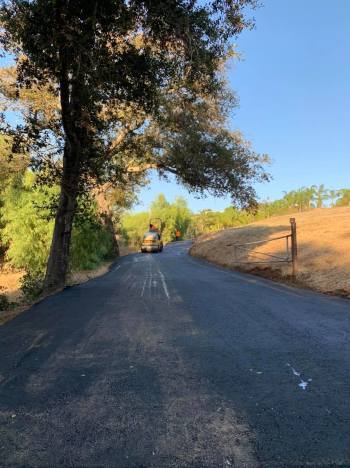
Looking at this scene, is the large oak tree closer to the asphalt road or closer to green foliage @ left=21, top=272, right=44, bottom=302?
green foliage @ left=21, top=272, right=44, bottom=302

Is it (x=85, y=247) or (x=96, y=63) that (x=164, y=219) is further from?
(x=96, y=63)

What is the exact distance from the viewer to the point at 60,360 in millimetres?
5895

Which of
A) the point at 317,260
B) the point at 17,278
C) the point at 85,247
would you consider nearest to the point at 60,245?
the point at 317,260

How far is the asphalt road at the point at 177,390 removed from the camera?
11.0ft

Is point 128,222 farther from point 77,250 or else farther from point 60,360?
point 60,360

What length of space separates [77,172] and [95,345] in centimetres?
837

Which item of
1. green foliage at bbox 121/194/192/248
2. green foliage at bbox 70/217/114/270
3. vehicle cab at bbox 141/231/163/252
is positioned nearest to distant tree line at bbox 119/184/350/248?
green foliage at bbox 121/194/192/248

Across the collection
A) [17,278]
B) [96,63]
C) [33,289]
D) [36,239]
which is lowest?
[17,278]

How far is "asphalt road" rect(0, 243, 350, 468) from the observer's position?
3355 mm

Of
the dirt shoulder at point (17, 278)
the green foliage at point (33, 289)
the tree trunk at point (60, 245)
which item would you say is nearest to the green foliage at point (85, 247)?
the dirt shoulder at point (17, 278)

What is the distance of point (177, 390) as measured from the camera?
4645mm

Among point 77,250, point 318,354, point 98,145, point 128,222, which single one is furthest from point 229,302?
point 128,222

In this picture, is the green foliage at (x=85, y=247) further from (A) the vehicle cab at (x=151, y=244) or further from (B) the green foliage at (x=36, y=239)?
(A) the vehicle cab at (x=151, y=244)

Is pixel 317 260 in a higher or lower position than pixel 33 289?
higher
